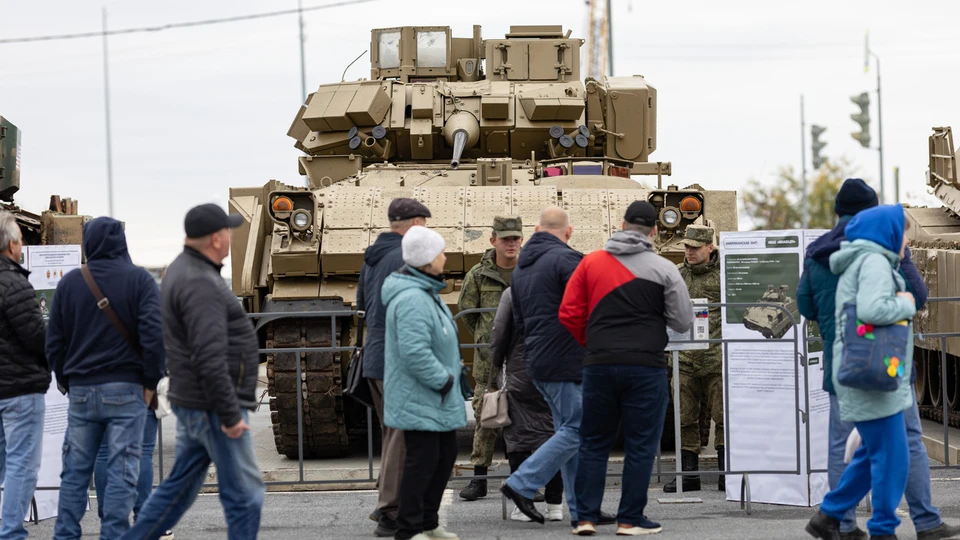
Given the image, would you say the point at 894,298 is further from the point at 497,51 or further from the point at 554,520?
the point at 497,51

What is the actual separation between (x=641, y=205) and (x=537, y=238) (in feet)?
2.45

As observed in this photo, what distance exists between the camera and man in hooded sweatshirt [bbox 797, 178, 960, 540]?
24.6 feet

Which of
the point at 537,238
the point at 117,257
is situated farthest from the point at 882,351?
the point at 117,257

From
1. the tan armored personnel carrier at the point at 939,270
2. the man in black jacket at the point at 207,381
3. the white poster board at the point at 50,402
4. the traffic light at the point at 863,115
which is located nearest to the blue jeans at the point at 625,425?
the man in black jacket at the point at 207,381

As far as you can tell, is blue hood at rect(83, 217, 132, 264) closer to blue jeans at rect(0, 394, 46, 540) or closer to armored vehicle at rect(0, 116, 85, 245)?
blue jeans at rect(0, 394, 46, 540)

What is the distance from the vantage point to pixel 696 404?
1044cm

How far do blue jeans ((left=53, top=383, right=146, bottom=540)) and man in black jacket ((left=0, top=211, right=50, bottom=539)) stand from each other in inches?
22.0

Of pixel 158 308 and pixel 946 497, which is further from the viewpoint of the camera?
pixel 946 497

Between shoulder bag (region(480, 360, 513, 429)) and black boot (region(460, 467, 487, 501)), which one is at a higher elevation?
shoulder bag (region(480, 360, 513, 429))

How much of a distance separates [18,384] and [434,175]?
6.62 metres

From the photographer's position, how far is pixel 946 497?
31.5 ft

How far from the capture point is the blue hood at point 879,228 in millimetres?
7125

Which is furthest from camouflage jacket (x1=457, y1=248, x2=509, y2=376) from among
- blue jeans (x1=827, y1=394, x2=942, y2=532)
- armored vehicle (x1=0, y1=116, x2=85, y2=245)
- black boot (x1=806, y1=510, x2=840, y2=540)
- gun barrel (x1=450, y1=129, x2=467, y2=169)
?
armored vehicle (x1=0, y1=116, x2=85, y2=245)

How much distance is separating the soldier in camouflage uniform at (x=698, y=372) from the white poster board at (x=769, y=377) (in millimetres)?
694
